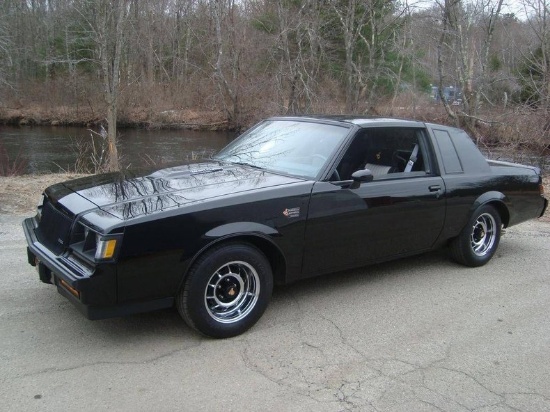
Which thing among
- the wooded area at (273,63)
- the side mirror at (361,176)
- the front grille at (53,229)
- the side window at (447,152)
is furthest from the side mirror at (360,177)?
the wooded area at (273,63)

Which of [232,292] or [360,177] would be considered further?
[360,177]

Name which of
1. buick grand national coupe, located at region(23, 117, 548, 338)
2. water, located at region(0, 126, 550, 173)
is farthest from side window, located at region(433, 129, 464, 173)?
water, located at region(0, 126, 550, 173)

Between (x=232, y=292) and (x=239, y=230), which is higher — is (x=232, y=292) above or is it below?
below

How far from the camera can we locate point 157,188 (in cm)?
418

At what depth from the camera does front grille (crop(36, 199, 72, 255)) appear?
3838mm

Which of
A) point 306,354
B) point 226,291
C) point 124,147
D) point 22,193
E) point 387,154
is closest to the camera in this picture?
point 306,354

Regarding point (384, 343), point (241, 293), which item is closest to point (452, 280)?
point (384, 343)

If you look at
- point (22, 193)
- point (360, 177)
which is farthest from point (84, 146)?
point (360, 177)

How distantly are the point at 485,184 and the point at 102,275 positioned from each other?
412 cm

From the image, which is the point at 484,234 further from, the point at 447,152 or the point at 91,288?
the point at 91,288

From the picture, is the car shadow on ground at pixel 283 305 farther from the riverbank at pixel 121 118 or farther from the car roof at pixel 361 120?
the riverbank at pixel 121 118

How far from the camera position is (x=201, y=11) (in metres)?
36.8

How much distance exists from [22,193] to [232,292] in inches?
237

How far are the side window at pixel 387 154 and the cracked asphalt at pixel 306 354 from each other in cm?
111
